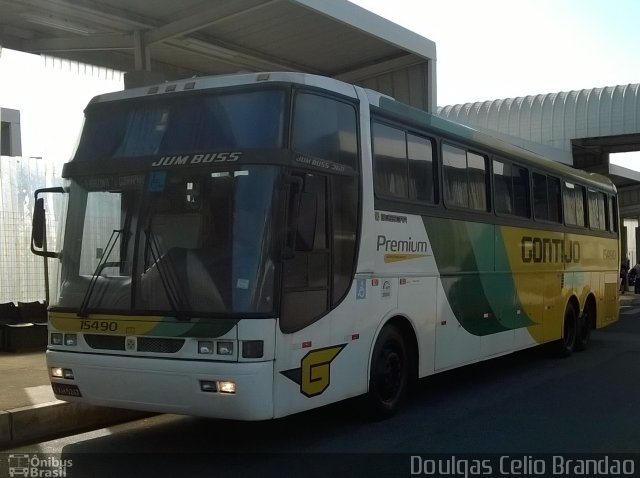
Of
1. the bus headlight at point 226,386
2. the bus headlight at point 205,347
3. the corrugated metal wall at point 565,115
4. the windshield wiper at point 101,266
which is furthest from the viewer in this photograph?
the corrugated metal wall at point 565,115

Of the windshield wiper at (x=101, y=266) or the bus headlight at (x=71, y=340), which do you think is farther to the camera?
the bus headlight at (x=71, y=340)

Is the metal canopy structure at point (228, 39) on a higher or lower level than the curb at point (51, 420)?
higher

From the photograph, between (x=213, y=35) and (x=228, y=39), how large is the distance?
12.9 inches

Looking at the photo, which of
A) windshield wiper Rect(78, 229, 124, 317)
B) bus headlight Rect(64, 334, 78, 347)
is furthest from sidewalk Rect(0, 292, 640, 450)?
windshield wiper Rect(78, 229, 124, 317)

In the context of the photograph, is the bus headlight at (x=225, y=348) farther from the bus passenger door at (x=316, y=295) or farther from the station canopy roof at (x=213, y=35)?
the station canopy roof at (x=213, y=35)

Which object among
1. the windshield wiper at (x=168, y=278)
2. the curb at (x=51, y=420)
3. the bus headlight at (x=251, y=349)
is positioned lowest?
the curb at (x=51, y=420)

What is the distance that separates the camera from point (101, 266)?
21.8 feet

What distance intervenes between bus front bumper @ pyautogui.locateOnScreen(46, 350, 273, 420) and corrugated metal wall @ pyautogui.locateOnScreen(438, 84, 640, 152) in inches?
883

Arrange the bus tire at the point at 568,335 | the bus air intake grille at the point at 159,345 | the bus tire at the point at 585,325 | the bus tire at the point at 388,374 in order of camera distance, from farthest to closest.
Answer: the bus tire at the point at 585,325 → the bus tire at the point at 568,335 → the bus tire at the point at 388,374 → the bus air intake grille at the point at 159,345

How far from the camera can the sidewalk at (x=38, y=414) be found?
23.4 feet

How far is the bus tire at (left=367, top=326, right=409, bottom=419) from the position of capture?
7566 millimetres

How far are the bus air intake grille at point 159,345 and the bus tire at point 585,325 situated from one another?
9740mm

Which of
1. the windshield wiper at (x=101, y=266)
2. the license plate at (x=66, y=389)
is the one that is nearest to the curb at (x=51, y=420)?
the license plate at (x=66, y=389)

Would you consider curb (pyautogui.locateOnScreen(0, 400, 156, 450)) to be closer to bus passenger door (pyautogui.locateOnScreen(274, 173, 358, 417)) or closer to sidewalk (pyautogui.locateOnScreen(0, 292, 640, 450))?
sidewalk (pyautogui.locateOnScreen(0, 292, 640, 450))
